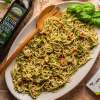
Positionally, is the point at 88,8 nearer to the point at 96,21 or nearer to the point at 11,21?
the point at 96,21

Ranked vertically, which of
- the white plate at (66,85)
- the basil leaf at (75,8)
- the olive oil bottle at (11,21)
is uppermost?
the basil leaf at (75,8)

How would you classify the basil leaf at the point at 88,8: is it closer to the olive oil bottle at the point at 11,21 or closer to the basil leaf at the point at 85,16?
the basil leaf at the point at 85,16

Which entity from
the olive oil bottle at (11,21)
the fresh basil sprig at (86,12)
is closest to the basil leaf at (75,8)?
the fresh basil sprig at (86,12)

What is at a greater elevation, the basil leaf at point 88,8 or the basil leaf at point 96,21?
the basil leaf at point 88,8

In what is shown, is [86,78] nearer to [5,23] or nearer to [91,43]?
[91,43]

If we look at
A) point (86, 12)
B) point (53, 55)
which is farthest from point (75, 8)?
point (53, 55)

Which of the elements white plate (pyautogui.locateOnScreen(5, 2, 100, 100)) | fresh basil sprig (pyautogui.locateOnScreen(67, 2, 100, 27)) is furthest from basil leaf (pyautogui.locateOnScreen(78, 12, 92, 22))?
white plate (pyautogui.locateOnScreen(5, 2, 100, 100))
